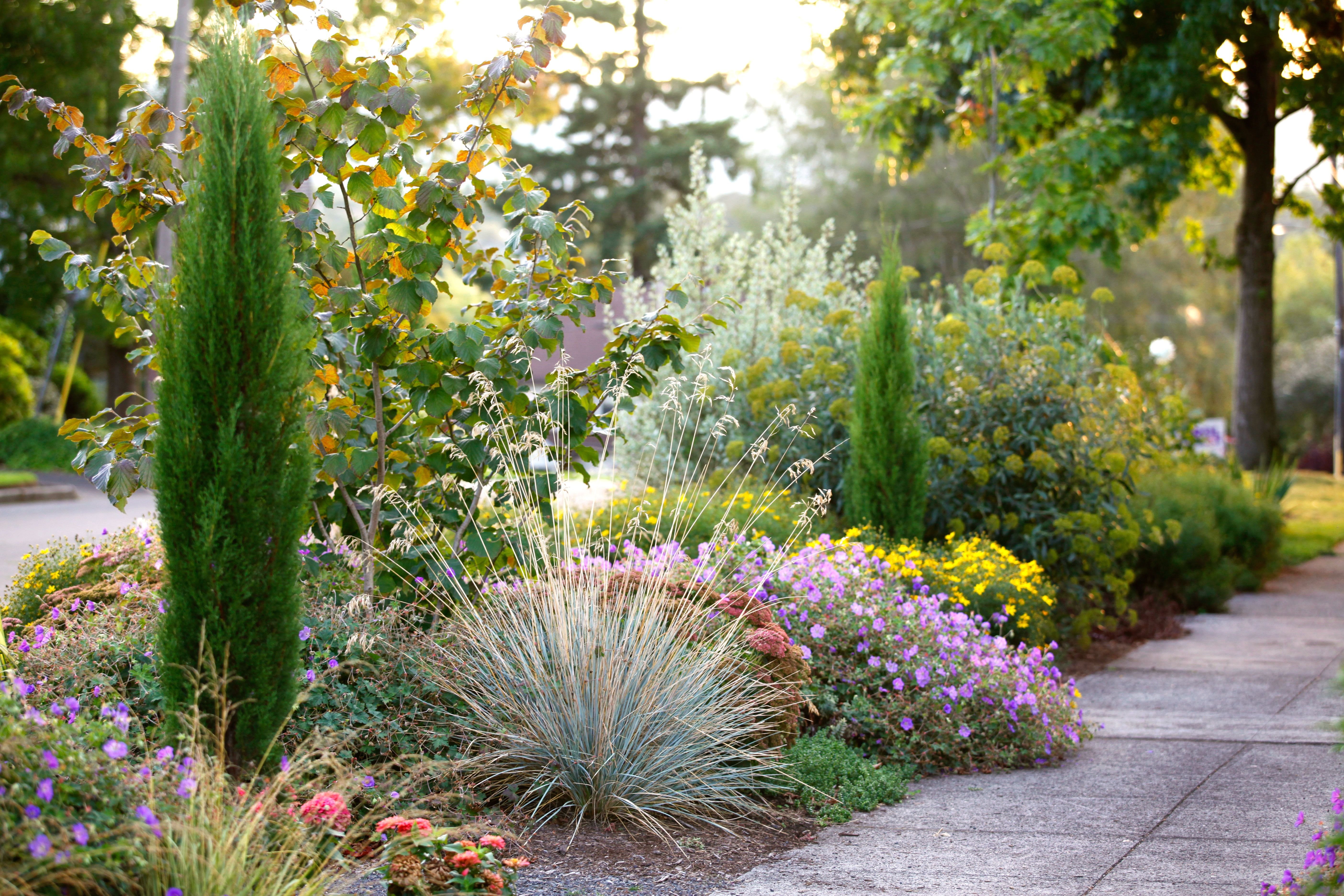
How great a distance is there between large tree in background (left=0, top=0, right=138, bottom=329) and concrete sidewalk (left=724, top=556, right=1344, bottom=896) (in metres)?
17.0

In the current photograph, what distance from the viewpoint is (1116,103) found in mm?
12516

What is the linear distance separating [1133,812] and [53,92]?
19.6 metres

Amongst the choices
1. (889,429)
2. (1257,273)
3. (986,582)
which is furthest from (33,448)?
(1257,273)

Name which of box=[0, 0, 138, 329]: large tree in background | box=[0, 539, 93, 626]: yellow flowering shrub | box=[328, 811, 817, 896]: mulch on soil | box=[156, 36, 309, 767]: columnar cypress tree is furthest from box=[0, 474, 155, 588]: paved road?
box=[328, 811, 817, 896]: mulch on soil

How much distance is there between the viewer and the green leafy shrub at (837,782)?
396 cm

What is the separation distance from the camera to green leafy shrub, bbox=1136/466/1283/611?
902 cm

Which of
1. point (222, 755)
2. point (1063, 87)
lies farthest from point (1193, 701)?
point (1063, 87)

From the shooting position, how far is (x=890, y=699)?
15.2 ft

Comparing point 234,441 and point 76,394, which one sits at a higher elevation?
point 76,394

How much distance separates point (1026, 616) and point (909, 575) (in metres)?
0.62

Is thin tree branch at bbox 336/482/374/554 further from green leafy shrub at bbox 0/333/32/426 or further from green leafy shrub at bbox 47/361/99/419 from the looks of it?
green leafy shrub at bbox 47/361/99/419

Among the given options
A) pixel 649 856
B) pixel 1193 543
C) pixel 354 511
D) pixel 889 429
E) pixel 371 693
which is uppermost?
pixel 889 429

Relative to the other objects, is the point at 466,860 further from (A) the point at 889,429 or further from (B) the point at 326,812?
(A) the point at 889,429

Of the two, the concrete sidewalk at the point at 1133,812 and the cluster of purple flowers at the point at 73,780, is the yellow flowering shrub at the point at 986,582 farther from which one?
the cluster of purple flowers at the point at 73,780
